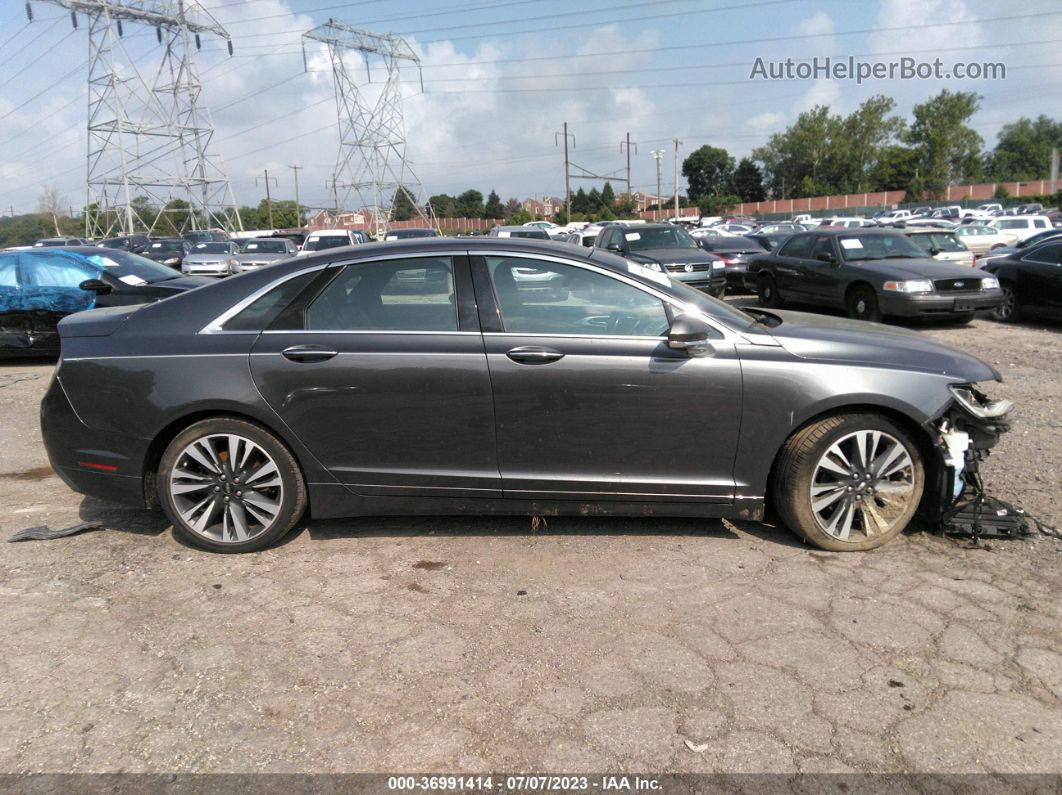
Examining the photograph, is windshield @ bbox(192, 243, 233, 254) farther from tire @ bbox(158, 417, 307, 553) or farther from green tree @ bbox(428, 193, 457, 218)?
green tree @ bbox(428, 193, 457, 218)

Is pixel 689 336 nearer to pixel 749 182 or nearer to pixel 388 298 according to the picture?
pixel 388 298

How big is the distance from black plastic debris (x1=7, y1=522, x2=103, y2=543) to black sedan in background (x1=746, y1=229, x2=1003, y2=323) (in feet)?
33.9

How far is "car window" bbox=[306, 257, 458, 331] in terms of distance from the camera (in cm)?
403

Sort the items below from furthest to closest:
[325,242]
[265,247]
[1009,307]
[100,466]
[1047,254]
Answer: [265,247]
[325,242]
[1009,307]
[1047,254]
[100,466]

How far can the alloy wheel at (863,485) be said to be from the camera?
12.8 feet

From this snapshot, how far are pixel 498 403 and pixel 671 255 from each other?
11.1 m

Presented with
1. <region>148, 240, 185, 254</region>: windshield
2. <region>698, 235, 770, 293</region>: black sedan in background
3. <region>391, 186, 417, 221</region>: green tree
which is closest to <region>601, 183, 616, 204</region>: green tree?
<region>391, 186, 417, 221</region>: green tree

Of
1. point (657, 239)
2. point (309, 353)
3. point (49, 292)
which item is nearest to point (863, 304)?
point (657, 239)

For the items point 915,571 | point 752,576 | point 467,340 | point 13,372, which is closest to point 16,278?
point 13,372

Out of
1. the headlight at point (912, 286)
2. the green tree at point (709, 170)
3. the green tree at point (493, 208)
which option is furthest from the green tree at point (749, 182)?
the headlight at point (912, 286)

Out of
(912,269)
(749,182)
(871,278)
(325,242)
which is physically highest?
(749,182)

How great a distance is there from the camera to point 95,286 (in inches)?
375

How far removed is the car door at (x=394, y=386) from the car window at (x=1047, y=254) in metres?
11.1

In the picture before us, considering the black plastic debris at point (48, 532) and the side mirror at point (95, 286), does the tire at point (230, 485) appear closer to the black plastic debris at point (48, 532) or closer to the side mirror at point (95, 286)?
the black plastic debris at point (48, 532)
